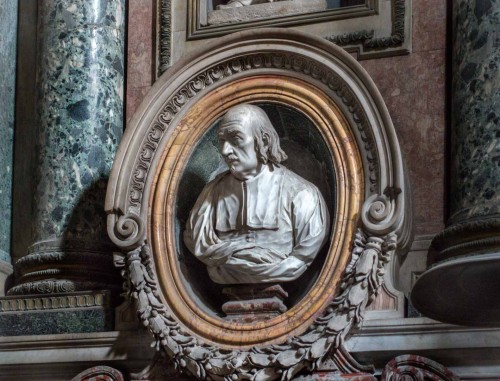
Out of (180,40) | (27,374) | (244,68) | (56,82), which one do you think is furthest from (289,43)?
(27,374)

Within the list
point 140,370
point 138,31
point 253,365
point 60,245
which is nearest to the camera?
point 253,365

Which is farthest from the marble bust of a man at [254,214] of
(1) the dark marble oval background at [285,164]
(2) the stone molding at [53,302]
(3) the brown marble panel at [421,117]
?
(2) the stone molding at [53,302]

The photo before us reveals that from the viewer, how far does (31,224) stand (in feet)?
34.8

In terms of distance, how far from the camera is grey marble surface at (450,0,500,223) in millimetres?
9039

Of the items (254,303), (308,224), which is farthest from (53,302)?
(308,224)

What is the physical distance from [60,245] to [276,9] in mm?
2433

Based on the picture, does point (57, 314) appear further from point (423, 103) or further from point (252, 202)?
point (423, 103)

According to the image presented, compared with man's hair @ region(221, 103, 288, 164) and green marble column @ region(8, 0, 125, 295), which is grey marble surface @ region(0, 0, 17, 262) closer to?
green marble column @ region(8, 0, 125, 295)

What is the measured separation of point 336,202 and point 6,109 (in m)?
3.30

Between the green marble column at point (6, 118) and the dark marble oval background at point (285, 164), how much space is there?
1766mm

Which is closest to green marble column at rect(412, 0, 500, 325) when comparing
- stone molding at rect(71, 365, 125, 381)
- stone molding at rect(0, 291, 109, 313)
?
stone molding at rect(71, 365, 125, 381)

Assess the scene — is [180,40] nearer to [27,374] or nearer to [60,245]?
[60,245]

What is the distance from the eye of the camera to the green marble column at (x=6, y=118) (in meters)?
10.9

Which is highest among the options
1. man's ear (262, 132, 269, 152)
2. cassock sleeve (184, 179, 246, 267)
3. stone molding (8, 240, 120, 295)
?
man's ear (262, 132, 269, 152)
